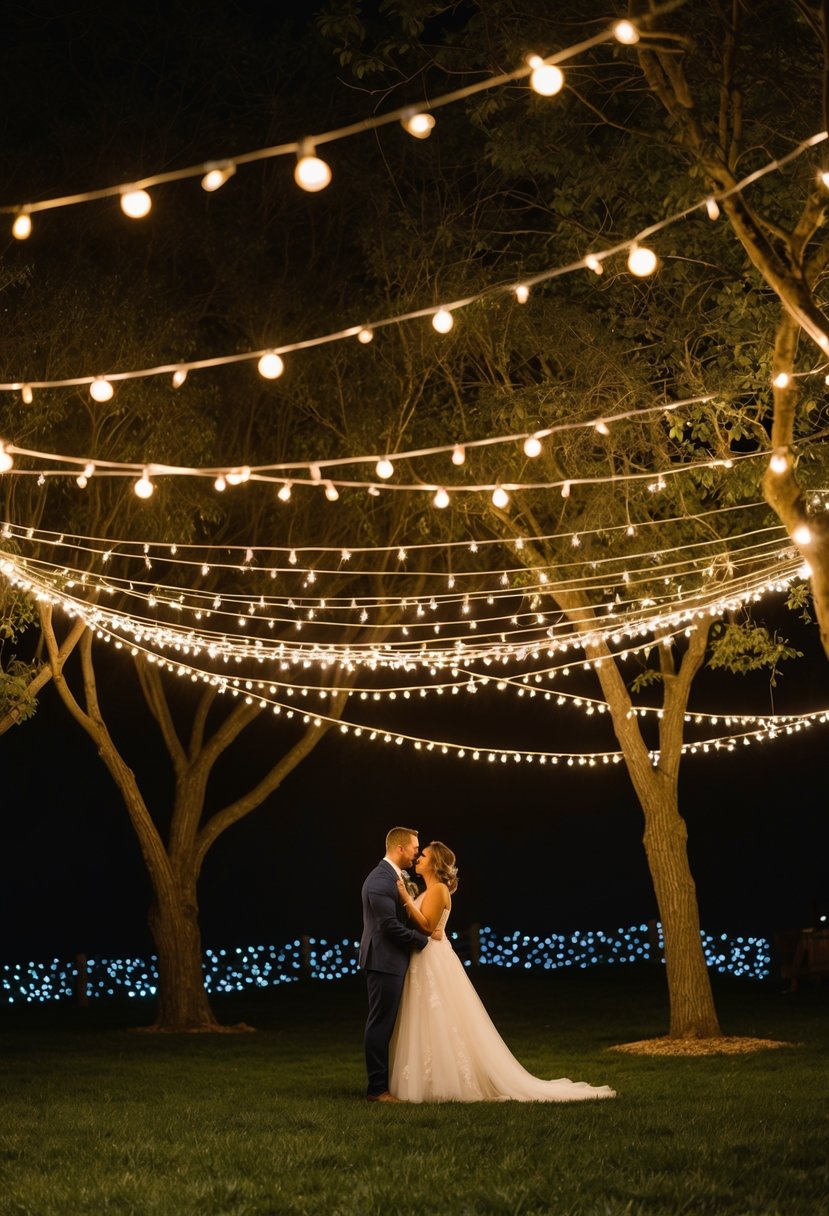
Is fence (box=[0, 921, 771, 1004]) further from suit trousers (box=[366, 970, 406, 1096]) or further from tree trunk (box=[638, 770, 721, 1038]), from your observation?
suit trousers (box=[366, 970, 406, 1096])

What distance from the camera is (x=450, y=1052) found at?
7848 millimetres

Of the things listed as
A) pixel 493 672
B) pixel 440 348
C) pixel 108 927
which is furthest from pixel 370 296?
pixel 108 927

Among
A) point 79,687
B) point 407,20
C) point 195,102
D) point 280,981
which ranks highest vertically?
point 195,102

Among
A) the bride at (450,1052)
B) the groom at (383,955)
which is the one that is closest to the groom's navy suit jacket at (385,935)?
the groom at (383,955)

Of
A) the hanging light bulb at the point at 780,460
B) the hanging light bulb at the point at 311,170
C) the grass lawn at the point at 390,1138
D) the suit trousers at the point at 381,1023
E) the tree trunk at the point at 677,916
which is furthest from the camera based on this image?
the tree trunk at the point at 677,916

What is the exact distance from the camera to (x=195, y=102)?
43.5ft

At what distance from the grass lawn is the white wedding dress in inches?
11.3

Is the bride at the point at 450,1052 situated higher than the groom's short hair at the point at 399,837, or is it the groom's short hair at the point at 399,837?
the groom's short hair at the point at 399,837

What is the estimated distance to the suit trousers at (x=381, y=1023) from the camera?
7.95 m

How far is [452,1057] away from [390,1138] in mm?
1376

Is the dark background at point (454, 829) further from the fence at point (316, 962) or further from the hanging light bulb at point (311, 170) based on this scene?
the hanging light bulb at point (311, 170)

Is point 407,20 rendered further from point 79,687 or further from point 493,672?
point 79,687

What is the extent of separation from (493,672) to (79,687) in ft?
19.6

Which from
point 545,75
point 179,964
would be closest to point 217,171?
point 545,75
